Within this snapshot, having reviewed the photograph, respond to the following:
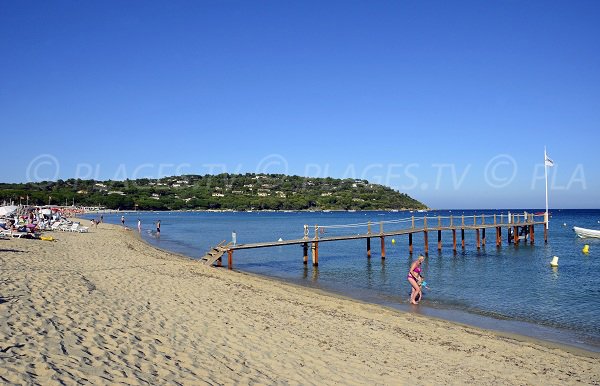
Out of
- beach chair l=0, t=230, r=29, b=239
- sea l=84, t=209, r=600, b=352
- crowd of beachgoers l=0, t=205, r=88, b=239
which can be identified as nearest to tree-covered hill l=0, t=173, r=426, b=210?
crowd of beachgoers l=0, t=205, r=88, b=239

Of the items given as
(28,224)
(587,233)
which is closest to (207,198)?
(587,233)

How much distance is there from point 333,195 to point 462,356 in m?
181

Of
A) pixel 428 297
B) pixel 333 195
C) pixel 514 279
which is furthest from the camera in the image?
pixel 333 195

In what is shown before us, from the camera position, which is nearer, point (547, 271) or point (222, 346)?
point (222, 346)

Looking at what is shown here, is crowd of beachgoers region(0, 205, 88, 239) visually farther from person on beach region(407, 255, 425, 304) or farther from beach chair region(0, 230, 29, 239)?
person on beach region(407, 255, 425, 304)

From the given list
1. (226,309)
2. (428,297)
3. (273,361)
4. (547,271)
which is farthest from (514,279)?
(273,361)

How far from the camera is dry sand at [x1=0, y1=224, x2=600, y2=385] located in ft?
20.0

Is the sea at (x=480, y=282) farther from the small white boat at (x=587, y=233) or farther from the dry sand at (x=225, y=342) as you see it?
the small white boat at (x=587, y=233)

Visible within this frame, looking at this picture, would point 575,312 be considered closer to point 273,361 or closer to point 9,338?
point 273,361

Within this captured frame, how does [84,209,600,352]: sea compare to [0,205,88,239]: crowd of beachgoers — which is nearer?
[84,209,600,352]: sea

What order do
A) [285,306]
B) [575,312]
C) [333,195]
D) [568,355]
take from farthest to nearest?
[333,195], [575,312], [285,306], [568,355]

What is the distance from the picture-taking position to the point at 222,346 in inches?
312

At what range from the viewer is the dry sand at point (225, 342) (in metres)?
6.11

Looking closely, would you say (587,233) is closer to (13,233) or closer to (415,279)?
(415,279)
